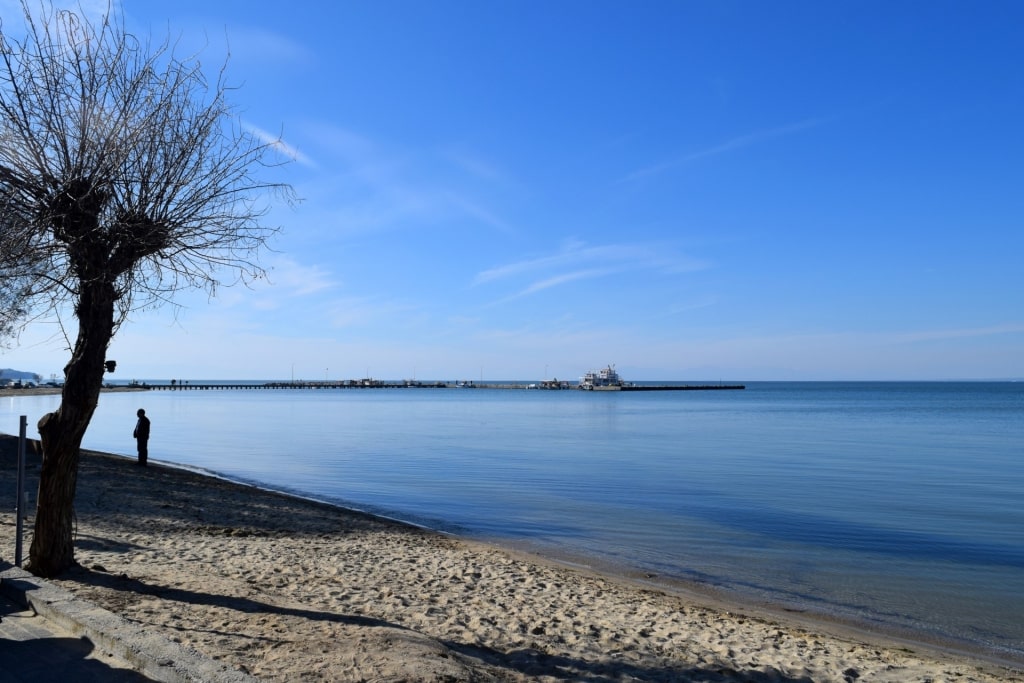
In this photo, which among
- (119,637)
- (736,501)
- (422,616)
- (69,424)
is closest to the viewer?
(119,637)

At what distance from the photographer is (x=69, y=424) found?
8148 mm

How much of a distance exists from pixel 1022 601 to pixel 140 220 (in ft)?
45.9

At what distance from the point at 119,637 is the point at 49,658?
1.64 feet

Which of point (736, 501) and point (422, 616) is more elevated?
point (422, 616)

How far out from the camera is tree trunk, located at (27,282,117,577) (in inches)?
319

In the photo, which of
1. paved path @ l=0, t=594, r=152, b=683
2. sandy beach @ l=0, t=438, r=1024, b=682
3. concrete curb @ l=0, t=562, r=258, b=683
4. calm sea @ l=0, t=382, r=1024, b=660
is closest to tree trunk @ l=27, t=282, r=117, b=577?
sandy beach @ l=0, t=438, r=1024, b=682

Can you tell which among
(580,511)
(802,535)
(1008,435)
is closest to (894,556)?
(802,535)

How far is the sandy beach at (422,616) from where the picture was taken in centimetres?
646

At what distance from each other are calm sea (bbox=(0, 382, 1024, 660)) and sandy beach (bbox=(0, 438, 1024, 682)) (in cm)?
207

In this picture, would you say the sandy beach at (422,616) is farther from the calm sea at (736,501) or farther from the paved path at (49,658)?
the calm sea at (736,501)

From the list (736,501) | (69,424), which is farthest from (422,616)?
(736,501)

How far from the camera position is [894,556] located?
1472 cm

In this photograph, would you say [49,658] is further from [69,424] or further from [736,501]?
[736,501]

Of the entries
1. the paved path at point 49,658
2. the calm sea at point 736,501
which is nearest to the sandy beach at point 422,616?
the paved path at point 49,658
